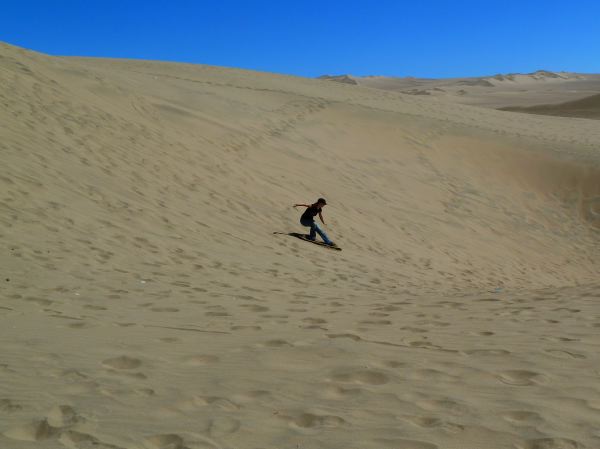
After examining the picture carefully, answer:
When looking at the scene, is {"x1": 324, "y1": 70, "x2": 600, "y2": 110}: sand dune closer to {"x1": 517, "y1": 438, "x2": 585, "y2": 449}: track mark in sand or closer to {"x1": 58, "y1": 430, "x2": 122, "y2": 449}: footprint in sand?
{"x1": 517, "y1": 438, "x2": 585, "y2": 449}: track mark in sand

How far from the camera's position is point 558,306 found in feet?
20.5

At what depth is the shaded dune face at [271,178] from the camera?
8.79 metres

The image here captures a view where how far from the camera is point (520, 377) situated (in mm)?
3812

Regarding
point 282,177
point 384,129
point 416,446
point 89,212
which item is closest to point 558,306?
point 416,446

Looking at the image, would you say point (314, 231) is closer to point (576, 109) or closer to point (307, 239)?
point (307, 239)

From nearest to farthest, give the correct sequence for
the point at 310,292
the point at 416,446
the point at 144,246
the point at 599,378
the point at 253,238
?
1. the point at 416,446
2. the point at 599,378
3. the point at 310,292
4. the point at 144,246
5. the point at 253,238

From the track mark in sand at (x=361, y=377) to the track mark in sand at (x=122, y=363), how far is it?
1157 millimetres

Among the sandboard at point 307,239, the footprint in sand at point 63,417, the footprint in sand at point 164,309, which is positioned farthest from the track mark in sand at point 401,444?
the sandboard at point 307,239

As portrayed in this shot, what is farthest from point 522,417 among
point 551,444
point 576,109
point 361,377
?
point 576,109

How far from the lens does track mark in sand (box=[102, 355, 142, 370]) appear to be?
3.94 meters

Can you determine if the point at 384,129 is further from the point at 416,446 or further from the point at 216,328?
the point at 416,446

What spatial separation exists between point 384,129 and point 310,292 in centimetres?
1467

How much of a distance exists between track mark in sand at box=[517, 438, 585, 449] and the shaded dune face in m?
5.03

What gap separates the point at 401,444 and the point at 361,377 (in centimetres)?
90
